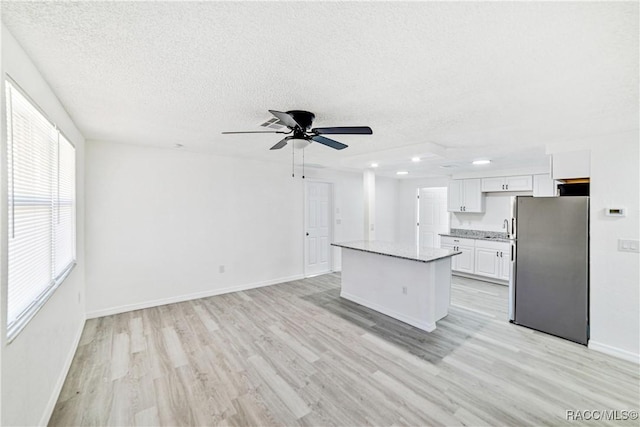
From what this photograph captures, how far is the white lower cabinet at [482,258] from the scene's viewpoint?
5.16m

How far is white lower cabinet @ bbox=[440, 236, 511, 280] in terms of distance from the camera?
5.16 meters

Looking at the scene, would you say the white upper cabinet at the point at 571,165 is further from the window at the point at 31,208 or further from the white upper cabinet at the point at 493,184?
the window at the point at 31,208

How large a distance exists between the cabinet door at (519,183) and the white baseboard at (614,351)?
3.08 m

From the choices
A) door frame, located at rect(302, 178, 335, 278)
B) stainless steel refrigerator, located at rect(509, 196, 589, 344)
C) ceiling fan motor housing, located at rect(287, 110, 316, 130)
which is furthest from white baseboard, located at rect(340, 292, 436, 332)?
ceiling fan motor housing, located at rect(287, 110, 316, 130)

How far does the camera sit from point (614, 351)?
2771mm

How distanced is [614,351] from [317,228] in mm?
4652

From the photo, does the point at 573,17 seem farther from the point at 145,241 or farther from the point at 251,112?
the point at 145,241

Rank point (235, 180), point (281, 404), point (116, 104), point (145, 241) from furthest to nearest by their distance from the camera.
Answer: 1. point (235, 180)
2. point (145, 241)
3. point (116, 104)
4. point (281, 404)

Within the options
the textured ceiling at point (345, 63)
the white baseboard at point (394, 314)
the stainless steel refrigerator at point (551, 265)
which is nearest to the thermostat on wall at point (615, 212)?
the stainless steel refrigerator at point (551, 265)

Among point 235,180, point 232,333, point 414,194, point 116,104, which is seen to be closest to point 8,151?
point 116,104

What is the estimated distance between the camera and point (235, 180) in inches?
187

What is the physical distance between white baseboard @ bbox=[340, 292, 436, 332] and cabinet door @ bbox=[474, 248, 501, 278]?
9.22 feet

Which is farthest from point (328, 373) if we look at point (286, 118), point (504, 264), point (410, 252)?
point (504, 264)

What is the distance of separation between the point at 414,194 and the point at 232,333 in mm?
5827
